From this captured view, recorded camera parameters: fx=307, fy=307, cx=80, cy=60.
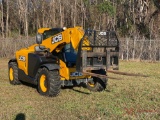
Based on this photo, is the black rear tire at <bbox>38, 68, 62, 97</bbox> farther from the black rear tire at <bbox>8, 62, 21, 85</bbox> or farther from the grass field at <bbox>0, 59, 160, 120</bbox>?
the black rear tire at <bbox>8, 62, 21, 85</bbox>

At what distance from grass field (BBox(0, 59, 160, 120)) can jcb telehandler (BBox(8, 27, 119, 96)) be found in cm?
38

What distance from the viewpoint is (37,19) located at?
33031 mm

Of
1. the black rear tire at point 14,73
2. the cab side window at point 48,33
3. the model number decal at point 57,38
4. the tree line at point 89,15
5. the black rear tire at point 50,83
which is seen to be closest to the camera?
the black rear tire at point 50,83

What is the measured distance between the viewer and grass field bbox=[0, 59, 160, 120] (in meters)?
6.27

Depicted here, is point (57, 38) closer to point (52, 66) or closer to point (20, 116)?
point (52, 66)

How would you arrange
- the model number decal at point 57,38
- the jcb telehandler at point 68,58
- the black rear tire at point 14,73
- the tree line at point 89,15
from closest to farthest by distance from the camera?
the jcb telehandler at point 68,58 → the model number decal at point 57,38 → the black rear tire at point 14,73 → the tree line at point 89,15

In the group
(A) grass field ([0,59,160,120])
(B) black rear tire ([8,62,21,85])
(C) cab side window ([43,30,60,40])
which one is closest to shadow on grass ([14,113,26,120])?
(A) grass field ([0,59,160,120])

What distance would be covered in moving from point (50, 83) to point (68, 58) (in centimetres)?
93

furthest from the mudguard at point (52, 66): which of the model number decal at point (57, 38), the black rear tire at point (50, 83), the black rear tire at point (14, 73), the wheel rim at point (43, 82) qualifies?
the black rear tire at point (14, 73)

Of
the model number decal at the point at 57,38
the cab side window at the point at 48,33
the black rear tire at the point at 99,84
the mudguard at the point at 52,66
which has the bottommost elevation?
the black rear tire at the point at 99,84

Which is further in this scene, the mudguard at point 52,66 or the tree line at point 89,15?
the tree line at point 89,15

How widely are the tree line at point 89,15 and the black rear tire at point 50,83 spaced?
18406 millimetres

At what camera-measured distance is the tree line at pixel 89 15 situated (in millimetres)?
27766

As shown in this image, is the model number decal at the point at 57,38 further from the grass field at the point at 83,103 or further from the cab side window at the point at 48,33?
the grass field at the point at 83,103
